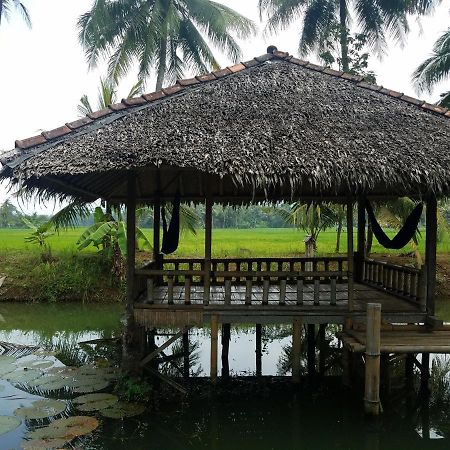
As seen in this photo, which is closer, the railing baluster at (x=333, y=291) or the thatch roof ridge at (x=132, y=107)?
the thatch roof ridge at (x=132, y=107)

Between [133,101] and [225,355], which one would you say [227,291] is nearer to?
[225,355]

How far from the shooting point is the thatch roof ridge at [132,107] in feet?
18.7

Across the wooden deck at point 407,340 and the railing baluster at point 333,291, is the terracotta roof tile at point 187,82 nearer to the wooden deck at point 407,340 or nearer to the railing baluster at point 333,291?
the railing baluster at point 333,291

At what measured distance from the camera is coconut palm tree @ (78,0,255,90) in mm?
14672

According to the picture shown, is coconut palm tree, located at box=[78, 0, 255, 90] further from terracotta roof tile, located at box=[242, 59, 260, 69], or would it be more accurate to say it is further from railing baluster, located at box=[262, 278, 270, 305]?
railing baluster, located at box=[262, 278, 270, 305]

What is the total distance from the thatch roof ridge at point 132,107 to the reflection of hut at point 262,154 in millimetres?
16

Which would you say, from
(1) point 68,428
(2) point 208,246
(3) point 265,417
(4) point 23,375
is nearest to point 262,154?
(2) point 208,246

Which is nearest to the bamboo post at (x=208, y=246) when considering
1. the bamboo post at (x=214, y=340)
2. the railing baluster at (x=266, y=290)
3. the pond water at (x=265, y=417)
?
the bamboo post at (x=214, y=340)

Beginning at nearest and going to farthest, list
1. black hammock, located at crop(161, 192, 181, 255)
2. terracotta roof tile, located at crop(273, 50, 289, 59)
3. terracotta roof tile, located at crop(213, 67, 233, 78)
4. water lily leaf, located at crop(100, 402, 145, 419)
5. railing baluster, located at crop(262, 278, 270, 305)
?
water lily leaf, located at crop(100, 402, 145, 419) → railing baluster, located at crop(262, 278, 270, 305) → terracotta roof tile, located at crop(213, 67, 233, 78) → black hammock, located at crop(161, 192, 181, 255) → terracotta roof tile, located at crop(273, 50, 289, 59)

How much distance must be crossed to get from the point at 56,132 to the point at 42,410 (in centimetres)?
340

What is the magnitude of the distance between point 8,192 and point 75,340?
4909mm

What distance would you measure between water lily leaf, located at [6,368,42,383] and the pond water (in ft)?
0.26

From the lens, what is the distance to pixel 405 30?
15.2 meters

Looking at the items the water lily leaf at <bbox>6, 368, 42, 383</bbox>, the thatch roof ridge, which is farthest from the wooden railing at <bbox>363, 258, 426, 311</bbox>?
the water lily leaf at <bbox>6, 368, 42, 383</bbox>
